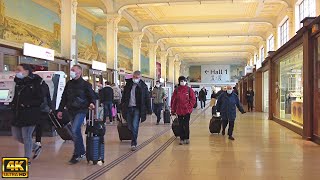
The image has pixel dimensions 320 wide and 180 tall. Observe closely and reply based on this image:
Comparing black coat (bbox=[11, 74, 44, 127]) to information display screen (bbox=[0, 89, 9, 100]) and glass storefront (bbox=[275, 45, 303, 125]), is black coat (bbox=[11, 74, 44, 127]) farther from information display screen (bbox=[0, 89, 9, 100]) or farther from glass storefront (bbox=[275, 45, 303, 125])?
glass storefront (bbox=[275, 45, 303, 125])

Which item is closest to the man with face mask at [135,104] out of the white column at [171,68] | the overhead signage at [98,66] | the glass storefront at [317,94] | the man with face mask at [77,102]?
the man with face mask at [77,102]

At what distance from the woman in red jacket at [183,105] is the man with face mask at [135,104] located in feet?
3.25

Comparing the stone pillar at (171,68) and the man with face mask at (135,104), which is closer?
the man with face mask at (135,104)

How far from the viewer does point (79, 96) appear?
21.2 ft

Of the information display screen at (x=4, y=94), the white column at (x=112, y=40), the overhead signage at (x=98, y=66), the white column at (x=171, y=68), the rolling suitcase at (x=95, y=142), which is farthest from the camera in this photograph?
the white column at (x=171, y=68)

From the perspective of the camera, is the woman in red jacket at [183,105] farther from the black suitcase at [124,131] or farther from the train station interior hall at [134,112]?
the black suitcase at [124,131]

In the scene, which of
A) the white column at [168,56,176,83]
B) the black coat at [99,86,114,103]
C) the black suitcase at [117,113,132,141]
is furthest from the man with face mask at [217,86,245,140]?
the white column at [168,56,176,83]

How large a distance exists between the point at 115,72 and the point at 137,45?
5405 mm

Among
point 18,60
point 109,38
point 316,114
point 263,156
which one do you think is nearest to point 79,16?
point 109,38

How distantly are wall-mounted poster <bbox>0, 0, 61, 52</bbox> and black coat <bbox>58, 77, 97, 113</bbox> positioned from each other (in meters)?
8.71

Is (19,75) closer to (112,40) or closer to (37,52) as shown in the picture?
(37,52)

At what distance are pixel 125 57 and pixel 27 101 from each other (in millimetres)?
25644

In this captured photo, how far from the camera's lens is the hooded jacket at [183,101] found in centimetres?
898

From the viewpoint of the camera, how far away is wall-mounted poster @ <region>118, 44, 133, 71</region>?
29.9m
